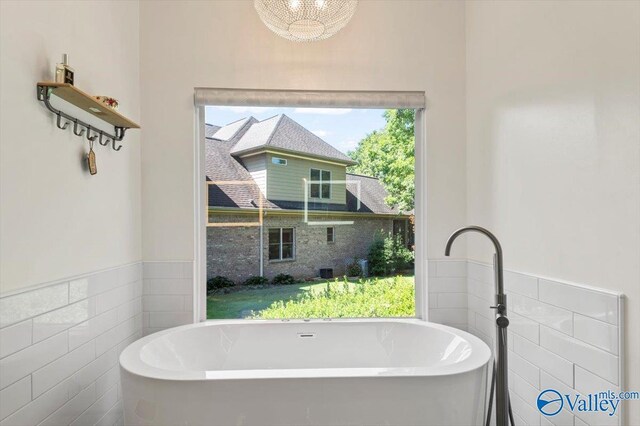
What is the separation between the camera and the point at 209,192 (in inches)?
99.0

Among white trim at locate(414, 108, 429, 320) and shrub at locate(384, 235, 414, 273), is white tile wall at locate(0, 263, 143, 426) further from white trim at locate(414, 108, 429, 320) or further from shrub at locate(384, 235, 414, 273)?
white trim at locate(414, 108, 429, 320)

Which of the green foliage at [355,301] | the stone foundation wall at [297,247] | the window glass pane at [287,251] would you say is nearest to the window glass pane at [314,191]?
the stone foundation wall at [297,247]

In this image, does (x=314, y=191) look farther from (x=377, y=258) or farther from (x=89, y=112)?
(x=89, y=112)

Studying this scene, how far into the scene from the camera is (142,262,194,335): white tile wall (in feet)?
7.79

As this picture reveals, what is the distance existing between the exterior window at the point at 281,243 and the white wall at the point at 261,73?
52cm

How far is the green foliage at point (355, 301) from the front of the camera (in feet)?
8.36

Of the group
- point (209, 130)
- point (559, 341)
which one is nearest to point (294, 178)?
point (209, 130)

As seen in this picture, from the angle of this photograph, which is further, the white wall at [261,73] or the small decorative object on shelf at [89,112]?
the white wall at [261,73]

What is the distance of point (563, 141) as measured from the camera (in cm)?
157

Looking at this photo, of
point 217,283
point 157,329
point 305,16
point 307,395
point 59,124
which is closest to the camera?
point 307,395

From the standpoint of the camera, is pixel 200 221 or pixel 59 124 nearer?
pixel 59 124

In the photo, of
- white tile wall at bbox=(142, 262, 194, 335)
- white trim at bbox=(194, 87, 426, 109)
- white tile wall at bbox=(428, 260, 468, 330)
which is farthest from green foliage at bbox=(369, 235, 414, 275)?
white tile wall at bbox=(142, 262, 194, 335)

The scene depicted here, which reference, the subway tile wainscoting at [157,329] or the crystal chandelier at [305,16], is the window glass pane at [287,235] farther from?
the crystal chandelier at [305,16]

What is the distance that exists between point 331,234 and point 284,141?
720 millimetres
